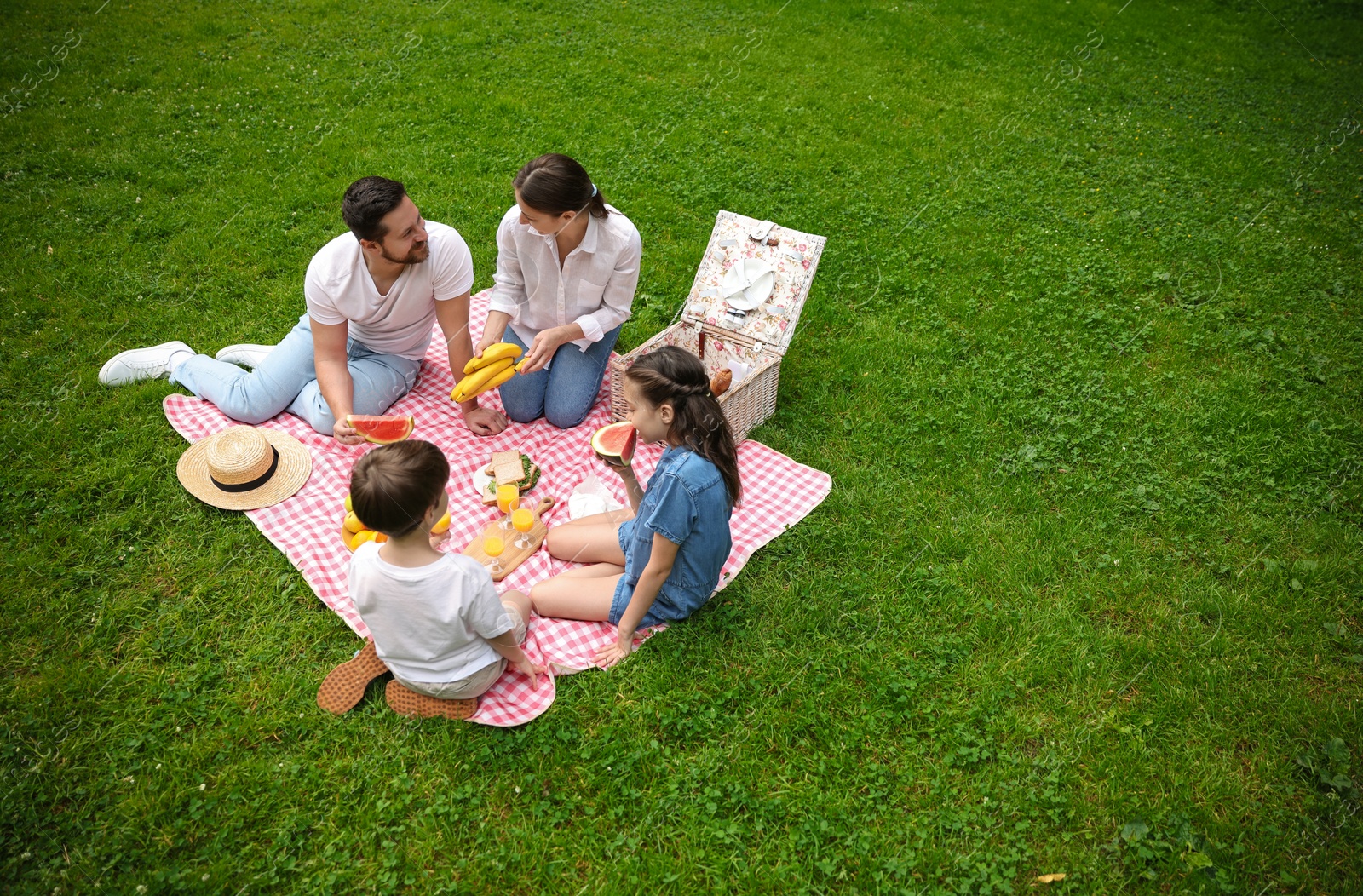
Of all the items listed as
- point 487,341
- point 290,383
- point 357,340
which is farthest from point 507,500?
point 290,383

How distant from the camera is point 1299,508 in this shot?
4562 millimetres

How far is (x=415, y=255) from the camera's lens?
4402mm

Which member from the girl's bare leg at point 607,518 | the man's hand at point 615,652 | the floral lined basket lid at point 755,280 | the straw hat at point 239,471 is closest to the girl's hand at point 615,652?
the man's hand at point 615,652

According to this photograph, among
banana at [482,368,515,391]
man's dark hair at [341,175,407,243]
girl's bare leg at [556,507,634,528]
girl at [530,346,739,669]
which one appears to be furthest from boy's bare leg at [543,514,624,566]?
man's dark hair at [341,175,407,243]

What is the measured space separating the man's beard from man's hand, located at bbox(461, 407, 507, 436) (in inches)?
37.5

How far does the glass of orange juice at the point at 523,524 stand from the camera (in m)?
4.16

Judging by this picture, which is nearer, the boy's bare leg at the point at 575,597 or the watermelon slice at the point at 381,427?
the boy's bare leg at the point at 575,597

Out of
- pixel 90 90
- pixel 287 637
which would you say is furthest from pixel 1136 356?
pixel 90 90

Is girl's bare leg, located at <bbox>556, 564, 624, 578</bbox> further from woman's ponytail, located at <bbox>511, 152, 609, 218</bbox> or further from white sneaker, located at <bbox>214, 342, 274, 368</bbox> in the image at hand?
white sneaker, located at <bbox>214, 342, 274, 368</bbox>

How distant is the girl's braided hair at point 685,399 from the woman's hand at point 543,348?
4.50 feet

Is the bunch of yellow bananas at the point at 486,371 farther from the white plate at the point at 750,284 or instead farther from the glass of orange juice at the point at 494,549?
the white plate at the point at 750,284

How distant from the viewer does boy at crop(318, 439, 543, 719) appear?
2.97 meters

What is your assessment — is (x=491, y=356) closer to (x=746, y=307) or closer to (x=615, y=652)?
(x=746, y=307)

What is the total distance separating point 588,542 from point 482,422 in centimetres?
131
